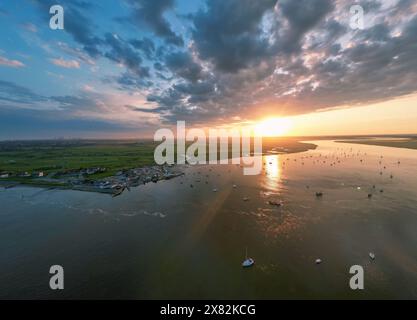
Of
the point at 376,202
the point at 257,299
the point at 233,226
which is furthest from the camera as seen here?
the point at 376,202

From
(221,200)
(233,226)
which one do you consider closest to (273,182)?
(221,200)

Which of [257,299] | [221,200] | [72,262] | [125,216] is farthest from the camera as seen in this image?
[221,200]

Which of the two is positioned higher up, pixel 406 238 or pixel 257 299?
pixel 406 238

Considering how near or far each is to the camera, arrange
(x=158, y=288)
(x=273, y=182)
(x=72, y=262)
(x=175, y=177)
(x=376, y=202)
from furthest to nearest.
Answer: (x=175, y=177) → (x=273, y=182) → (x=376, y=202) → (x=72, y=262) → (x=158, y=288)

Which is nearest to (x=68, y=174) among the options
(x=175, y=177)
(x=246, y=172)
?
(x=175, y=177)

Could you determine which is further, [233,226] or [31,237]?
[233,226]
